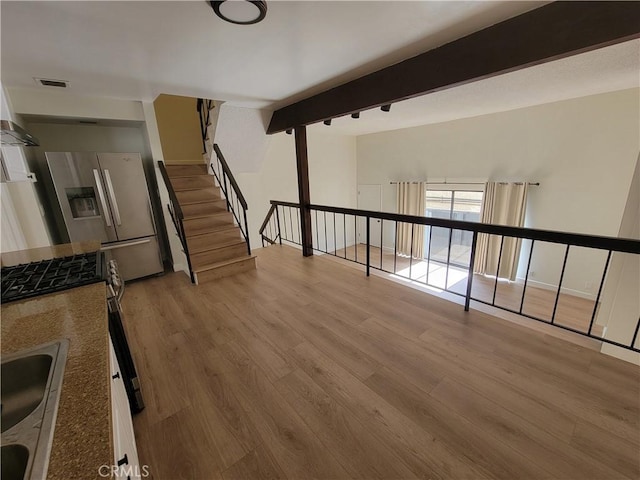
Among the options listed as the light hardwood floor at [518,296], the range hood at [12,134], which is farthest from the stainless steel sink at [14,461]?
the light hardwood floor at [518,296]

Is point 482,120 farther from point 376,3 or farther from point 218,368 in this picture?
point 218,368

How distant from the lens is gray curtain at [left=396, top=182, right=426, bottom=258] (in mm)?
6344

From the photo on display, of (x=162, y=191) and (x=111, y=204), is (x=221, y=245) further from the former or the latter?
(x=111, y=204)

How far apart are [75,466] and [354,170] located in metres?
7.63

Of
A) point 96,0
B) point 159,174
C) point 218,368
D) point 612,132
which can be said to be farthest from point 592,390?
point 159,174

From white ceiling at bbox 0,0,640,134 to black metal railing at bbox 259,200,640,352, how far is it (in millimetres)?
1493

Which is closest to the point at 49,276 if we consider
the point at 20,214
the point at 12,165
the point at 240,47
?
the point at 12,165

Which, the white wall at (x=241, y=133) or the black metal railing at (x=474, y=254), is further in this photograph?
the white wall at (x=241, y=133)

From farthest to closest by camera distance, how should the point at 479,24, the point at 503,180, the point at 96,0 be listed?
the point at 503,180, the point at 479,24, the point at 96,0

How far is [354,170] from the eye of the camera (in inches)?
299

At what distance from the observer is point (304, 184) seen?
13.3 feet

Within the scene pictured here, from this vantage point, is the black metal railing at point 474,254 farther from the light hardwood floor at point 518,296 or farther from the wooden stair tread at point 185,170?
the wooden stair tread at point 185,170

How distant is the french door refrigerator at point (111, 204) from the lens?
9.82 ft

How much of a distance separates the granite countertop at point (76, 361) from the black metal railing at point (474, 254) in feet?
7.53
